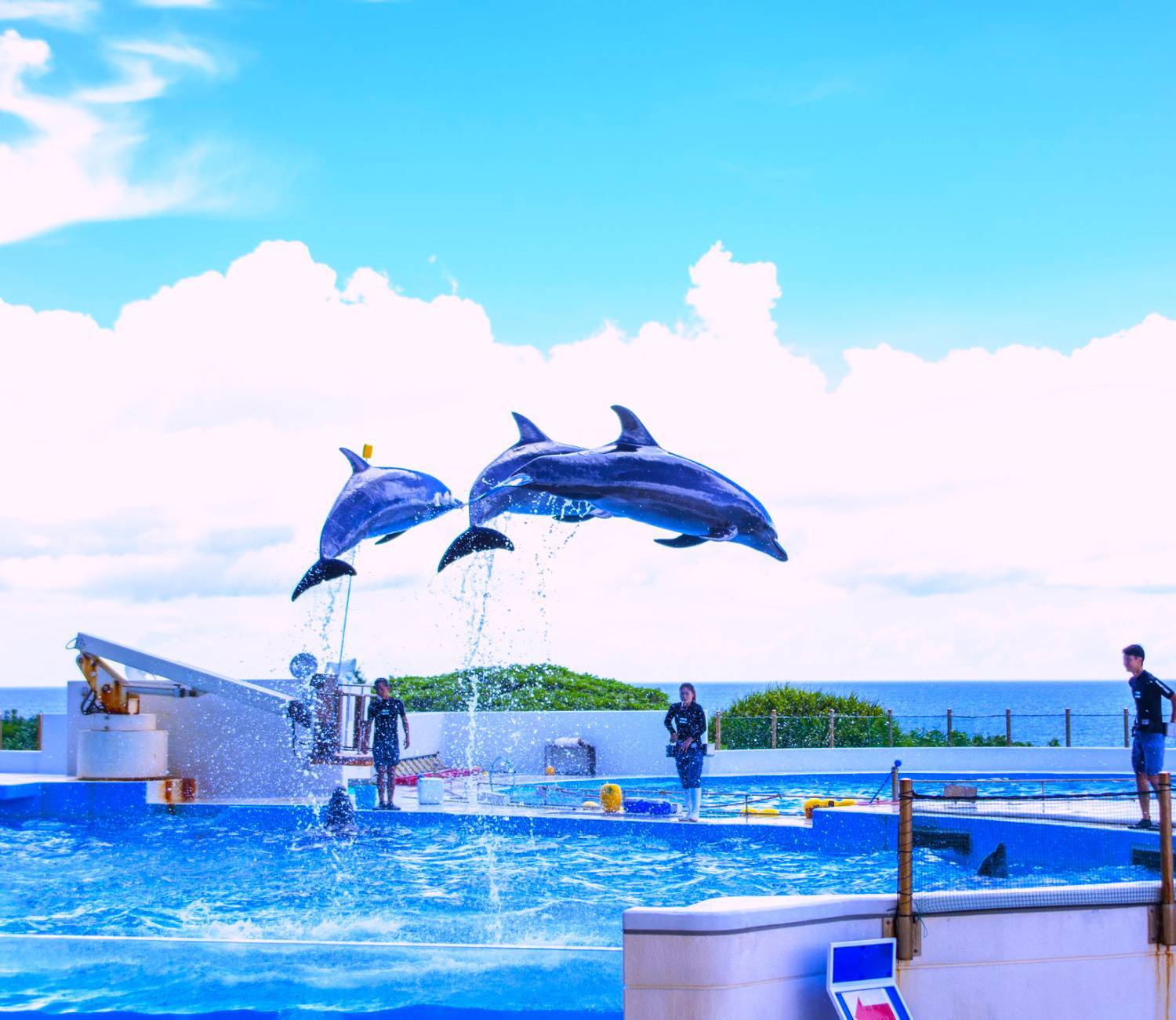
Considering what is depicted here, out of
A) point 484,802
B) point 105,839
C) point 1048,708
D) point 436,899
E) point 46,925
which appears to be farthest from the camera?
point 1048,708

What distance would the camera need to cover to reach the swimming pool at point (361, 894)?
5.57 metres

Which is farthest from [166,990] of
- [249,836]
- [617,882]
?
[249,836]

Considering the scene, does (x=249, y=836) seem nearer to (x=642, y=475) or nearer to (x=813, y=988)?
(x=642, y=475)

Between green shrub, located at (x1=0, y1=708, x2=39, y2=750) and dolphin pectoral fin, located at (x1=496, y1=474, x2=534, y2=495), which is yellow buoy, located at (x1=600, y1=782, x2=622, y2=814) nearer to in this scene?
dolphin pectoral fin, located at (x1=496, y1=474, x2=534, y2=495)

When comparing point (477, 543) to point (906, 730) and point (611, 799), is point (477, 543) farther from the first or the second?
point (906, 730)

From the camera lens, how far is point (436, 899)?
8383mm

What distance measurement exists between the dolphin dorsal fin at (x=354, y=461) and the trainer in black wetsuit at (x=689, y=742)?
344cm

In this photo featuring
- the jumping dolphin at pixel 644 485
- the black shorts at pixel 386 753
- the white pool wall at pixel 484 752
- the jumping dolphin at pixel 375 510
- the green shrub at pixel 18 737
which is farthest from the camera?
the green shrub at pixel 18 737

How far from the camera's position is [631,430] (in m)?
8.94

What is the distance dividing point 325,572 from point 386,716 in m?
2.45

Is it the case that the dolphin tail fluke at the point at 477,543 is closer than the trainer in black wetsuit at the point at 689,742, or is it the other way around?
the dolphin tail fluke at the point at 477,543

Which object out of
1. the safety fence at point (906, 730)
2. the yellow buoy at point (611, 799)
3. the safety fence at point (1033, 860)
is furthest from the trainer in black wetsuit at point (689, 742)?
the safety fence at point (906, 730)

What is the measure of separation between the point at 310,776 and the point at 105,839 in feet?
8.04

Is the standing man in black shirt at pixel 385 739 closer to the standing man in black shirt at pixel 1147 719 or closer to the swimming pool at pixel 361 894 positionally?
the swimming pool at pixel 361 894
